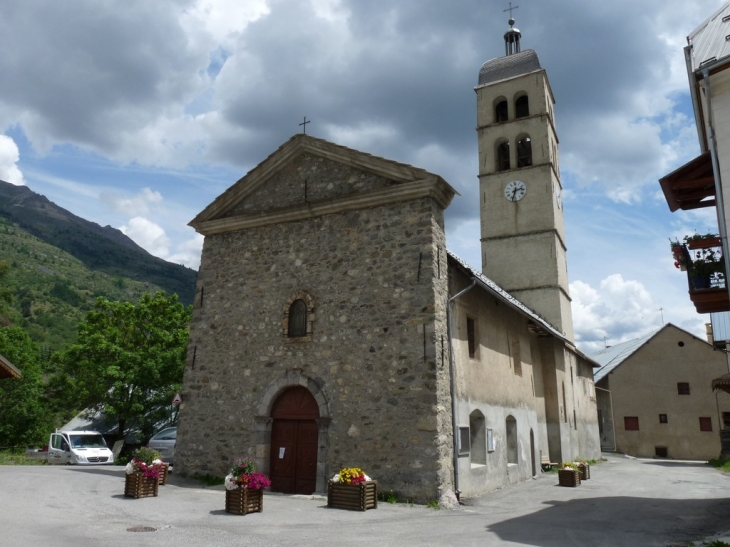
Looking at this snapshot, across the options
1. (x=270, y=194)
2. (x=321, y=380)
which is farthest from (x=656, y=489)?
(x=270, y=194)

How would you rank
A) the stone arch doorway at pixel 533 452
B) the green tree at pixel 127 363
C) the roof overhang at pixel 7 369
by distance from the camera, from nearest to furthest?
the roof overhang at pixel 7 369 → the stone arch doorway at pixel 533 452 → the green tree at pixel 127 363

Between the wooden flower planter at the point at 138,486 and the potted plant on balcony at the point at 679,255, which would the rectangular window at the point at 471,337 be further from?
the wooden flower planter at the point at 138,486

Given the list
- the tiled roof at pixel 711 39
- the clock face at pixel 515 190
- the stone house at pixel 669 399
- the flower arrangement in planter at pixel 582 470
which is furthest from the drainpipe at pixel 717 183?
the stone house at pixel 669 399

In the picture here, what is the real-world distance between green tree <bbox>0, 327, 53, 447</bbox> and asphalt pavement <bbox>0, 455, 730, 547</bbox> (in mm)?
17943

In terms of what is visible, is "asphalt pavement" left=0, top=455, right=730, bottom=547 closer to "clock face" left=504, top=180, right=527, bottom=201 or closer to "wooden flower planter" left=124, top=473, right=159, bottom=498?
"wooden flower planter" left=124, top=473, right=159, bottom=498

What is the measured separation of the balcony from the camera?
412 inches

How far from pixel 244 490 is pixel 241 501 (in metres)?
0.18

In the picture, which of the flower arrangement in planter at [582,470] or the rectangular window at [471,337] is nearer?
the rectangular window at [471,337]

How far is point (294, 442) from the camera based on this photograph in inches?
515

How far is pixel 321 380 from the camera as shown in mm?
12773

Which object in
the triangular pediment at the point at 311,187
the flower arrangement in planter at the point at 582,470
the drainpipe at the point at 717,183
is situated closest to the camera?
the drainpipe at the point at 717,183

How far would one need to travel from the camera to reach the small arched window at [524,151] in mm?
28016

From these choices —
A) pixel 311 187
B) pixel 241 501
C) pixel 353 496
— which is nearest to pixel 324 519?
pixel 353 496

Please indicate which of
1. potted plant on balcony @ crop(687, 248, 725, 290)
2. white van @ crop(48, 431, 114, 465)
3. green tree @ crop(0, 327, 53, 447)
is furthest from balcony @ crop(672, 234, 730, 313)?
green tree @ crop(0, 327, 53, 447)
